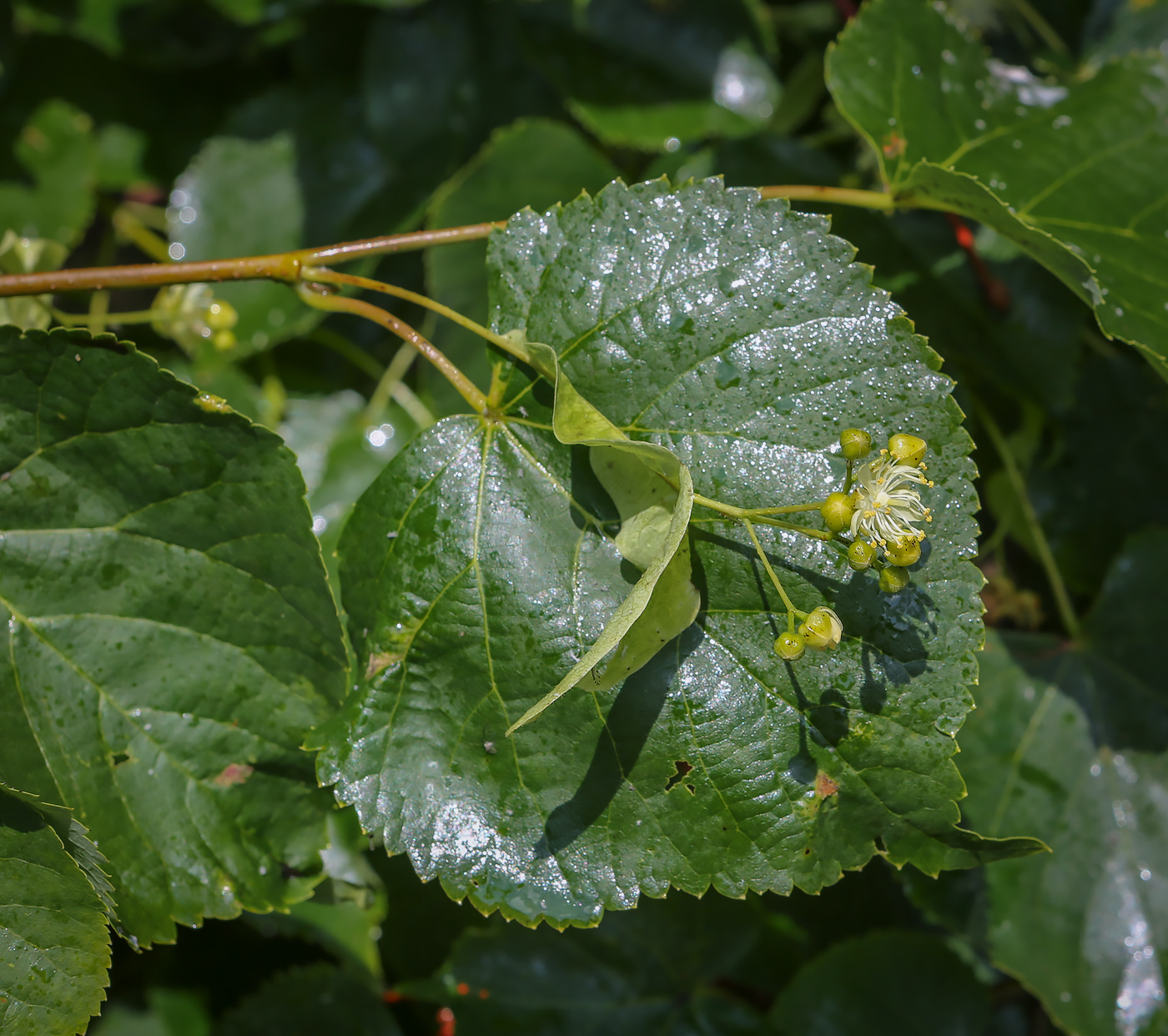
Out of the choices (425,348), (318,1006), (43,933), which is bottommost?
(318,1006)

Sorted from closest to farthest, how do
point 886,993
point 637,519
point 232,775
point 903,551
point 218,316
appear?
point 903,551, point 637,519, point 232,775, point 218,316, point 886,993

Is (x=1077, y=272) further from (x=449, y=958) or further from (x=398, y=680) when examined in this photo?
(x=449, y=958)

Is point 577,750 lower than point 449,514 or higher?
lower

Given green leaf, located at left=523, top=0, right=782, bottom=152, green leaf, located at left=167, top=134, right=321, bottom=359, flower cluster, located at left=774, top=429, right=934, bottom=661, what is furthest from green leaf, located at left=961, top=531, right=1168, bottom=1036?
green leaf, located at left=167, top=134, right=321, bottom=359

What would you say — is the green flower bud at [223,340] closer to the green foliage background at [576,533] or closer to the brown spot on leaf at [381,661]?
the green foliage background at [576,533]

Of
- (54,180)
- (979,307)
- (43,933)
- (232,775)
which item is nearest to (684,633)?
(232,775)

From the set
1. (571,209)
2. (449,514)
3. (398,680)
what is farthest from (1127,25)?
(398,680)

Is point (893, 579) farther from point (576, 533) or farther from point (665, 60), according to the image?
point (665, 60)

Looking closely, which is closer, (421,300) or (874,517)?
(874,517)
